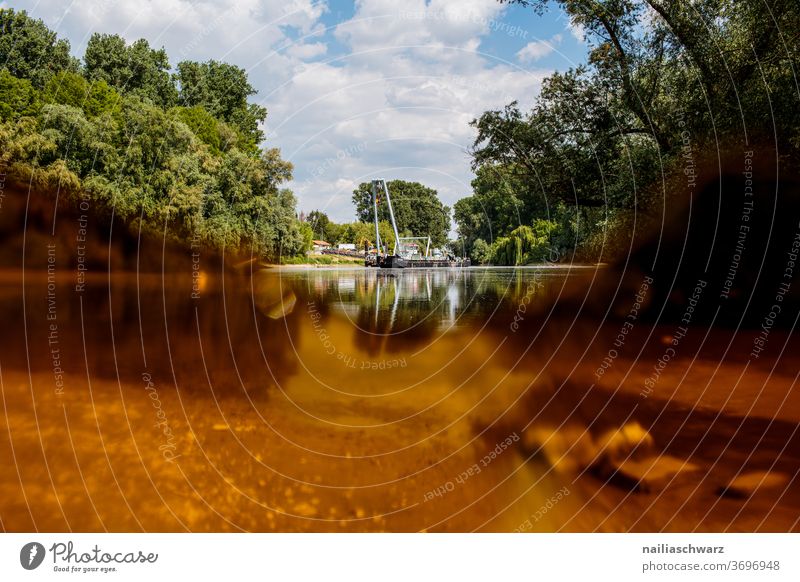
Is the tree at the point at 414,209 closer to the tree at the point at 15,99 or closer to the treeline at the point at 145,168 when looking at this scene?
the treeline at the point at 145,168

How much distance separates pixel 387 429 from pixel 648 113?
12.3 m

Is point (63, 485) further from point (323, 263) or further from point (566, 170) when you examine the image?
point (323, 263)

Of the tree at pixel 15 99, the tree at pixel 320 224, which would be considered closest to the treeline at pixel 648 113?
the tree at pixel 15 99

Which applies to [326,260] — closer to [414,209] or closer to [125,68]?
[414,209]

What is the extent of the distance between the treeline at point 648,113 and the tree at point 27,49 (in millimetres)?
57897

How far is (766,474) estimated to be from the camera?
8.09 meters

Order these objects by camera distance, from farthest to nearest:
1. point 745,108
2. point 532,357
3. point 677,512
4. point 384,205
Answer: point 384,205 → point 532,357 → point 745,108 → point 677,512

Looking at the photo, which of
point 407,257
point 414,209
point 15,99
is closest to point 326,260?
point 407,257

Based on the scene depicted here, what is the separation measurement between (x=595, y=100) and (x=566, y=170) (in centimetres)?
259

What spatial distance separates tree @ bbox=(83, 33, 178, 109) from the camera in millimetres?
65312

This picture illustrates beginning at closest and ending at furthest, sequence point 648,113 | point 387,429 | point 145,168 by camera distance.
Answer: point 387,429
point 648,113
point 145,168

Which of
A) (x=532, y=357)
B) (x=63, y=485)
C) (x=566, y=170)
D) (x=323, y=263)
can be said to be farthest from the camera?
→ (x=323, y=263)

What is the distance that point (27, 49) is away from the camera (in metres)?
62.3

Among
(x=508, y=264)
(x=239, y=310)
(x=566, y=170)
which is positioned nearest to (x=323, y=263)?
(x=508, y=264)
